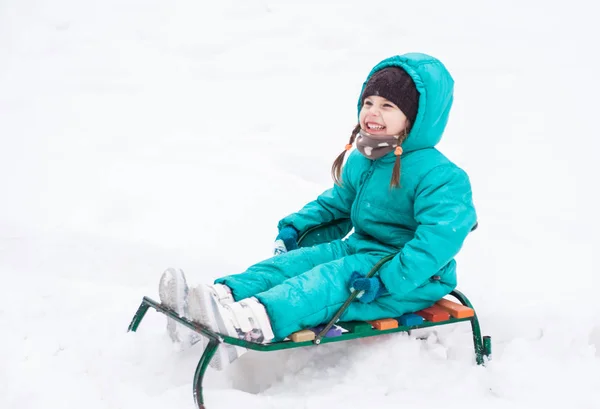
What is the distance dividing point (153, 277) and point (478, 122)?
350 centimetres

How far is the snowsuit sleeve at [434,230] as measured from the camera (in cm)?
264

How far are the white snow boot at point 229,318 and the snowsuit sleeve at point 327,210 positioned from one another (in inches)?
33.4

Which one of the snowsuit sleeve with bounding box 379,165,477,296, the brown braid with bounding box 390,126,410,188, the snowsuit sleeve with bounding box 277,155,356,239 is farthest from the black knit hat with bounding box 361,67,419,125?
the snowsuit sleeve with bounding box 277,155,356,239

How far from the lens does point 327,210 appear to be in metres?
3.42

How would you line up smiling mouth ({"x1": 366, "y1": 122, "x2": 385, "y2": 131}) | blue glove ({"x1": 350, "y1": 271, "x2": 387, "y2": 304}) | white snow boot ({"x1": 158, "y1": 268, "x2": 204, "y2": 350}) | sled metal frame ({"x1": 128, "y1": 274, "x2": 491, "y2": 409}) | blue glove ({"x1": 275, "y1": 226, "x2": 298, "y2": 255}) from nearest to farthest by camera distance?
sled metal frame ({"x1": 128, "y1": 274, "x2": 491, "y2": 409})
white snow boot ({"x1": 158, "y1": 268, "x2": 204, "y2": 350})
blue glove ({"x1": 350, "y1": 271, "x2": 387, "y2": 304})
smiling mouth ({"x1": 366, "y1": 122, "x2": 385, "y2": 131})
blue glove ({"x1": 275, "y1": 226, "x2": 298, "y2": 255})

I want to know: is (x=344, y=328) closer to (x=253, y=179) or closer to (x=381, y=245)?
(x=381, y=245)

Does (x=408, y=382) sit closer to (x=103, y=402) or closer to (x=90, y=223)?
(x=103, y=402)

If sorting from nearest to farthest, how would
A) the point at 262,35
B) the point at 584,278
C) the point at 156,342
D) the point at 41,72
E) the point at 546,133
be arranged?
the point at 156,342 < the point at 584,278 < the point at 546,133 < the point at 41,72 < the point at 262,35

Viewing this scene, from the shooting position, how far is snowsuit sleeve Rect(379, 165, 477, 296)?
2.64 m

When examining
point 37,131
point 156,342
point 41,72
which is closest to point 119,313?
point 156,342

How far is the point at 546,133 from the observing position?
565cm

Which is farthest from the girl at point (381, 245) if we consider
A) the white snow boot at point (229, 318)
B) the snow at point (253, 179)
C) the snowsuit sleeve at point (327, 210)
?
the snow at point (253, 179)

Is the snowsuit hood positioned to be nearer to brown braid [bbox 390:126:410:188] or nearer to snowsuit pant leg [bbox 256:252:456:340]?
brown braid [bbox 390:126:410:188]

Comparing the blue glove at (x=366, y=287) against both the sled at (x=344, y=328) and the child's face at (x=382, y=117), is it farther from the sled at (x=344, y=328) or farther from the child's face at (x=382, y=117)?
the child's face at (x=382, y=117)
